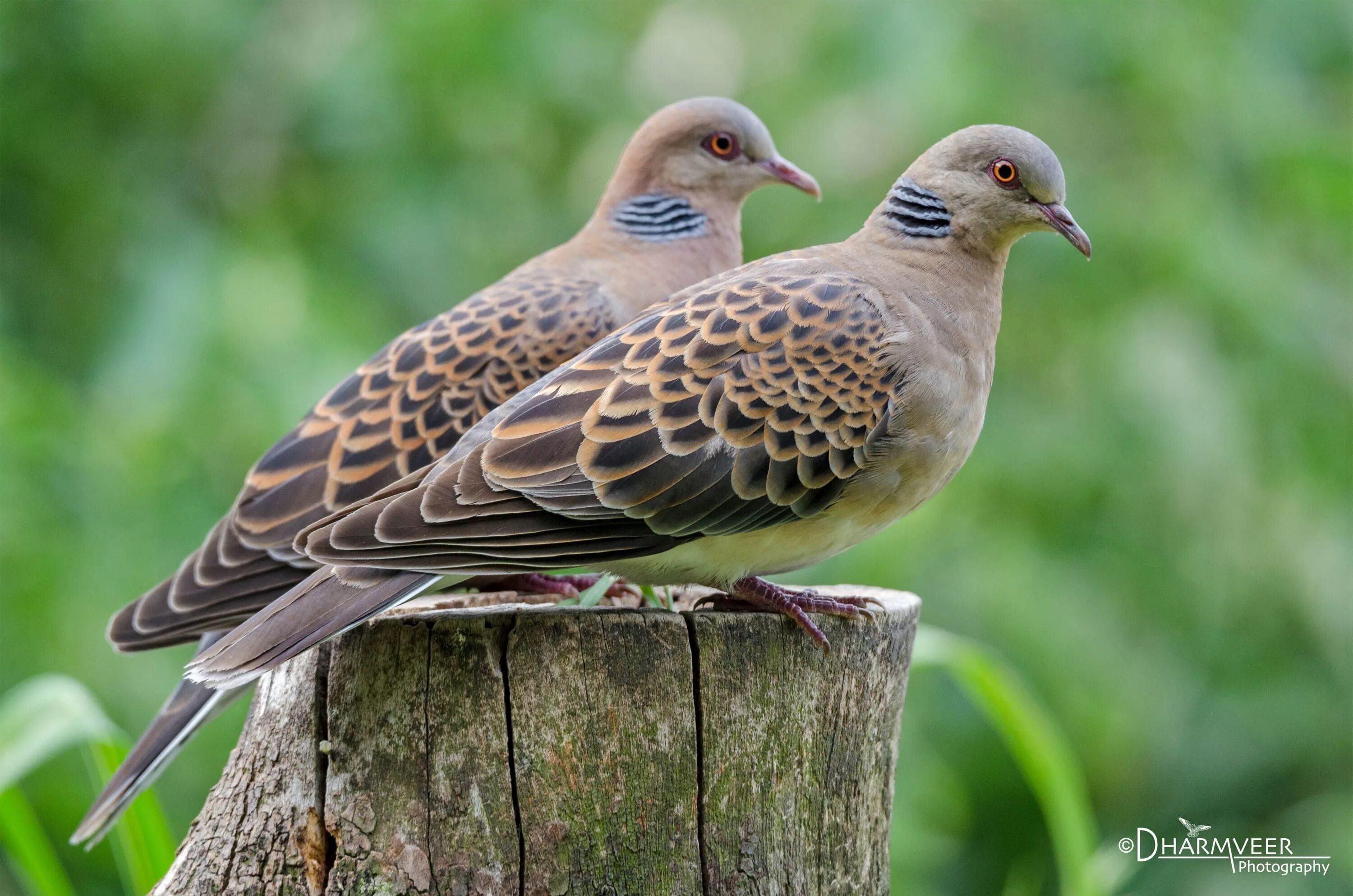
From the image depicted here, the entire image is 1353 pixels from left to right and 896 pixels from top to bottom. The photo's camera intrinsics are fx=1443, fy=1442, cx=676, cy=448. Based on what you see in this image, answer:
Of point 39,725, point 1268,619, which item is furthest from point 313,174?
point 1268,619

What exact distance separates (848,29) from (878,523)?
116 inches

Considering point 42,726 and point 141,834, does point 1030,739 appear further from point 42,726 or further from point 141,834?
point 42,726

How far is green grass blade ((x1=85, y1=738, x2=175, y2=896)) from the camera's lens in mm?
3482

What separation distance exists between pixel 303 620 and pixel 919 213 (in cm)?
178

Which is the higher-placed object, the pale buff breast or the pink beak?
the pink beak

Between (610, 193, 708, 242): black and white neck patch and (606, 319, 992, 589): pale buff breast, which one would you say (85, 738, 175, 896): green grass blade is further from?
(610, 193, 708, 242): black and white neck patch

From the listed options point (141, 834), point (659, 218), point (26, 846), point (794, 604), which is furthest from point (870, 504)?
point (26, 846)

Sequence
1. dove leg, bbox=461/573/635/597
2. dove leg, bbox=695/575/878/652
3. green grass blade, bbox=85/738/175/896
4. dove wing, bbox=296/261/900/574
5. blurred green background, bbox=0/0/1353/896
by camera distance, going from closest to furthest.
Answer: dove wing, bbox=296/261/900/574 → dove leg, bbox=695/575/878/652 → green grass blade, bbox=85/738/175/896 → dove leg, bbox=461/573/635/597 → blurred green background, bbox=0/0/1353/896

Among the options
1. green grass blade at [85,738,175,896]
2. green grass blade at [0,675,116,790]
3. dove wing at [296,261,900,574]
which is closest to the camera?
dove wing at [296,261,900,574]

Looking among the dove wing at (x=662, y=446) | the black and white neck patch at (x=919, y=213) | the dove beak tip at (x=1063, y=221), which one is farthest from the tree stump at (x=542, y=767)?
the dove beak tip at (x=1063, y=221)

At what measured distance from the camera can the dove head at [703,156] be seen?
4.55m

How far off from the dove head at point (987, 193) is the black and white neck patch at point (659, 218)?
107 cm

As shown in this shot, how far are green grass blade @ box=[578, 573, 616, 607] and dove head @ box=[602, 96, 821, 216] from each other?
149cm

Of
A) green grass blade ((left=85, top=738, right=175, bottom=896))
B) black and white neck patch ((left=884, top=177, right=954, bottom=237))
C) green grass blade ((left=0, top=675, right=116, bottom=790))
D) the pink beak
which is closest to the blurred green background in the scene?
the pink beak
